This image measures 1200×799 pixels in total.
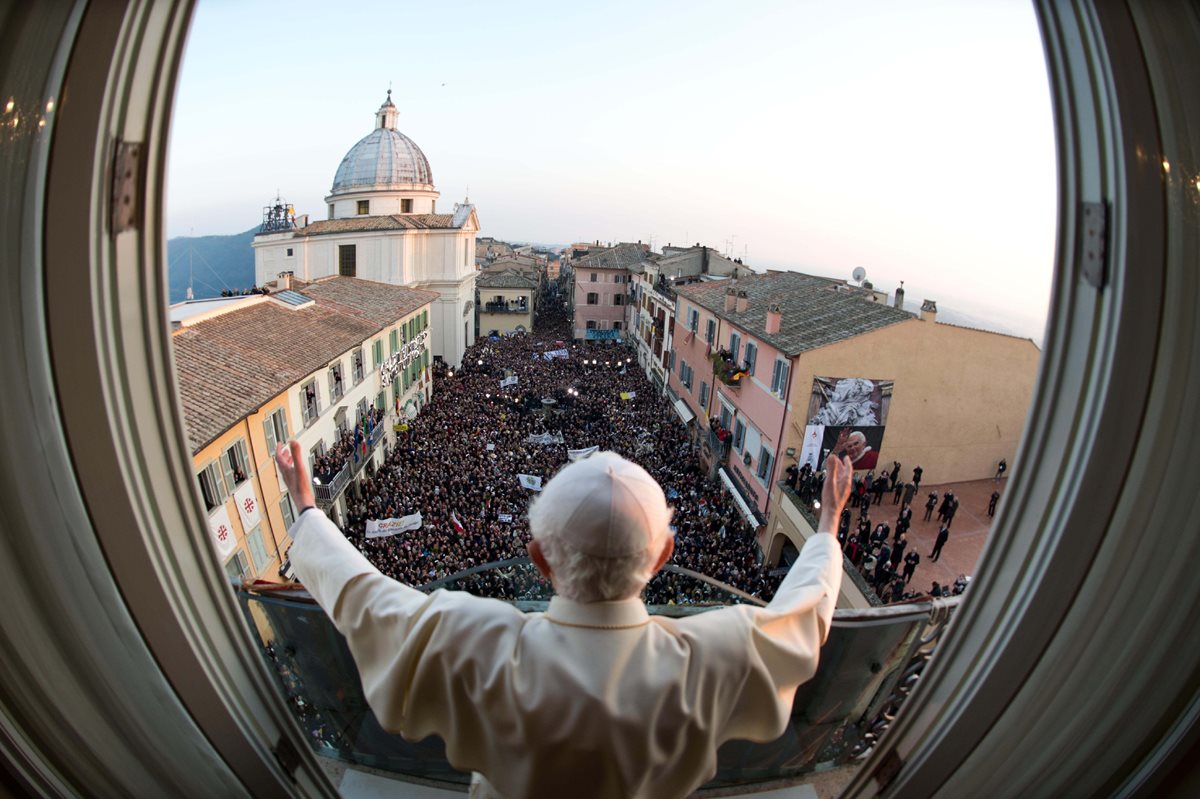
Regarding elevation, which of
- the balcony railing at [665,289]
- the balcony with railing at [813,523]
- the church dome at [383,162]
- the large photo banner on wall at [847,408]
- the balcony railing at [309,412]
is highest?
the church dome at [383,162]

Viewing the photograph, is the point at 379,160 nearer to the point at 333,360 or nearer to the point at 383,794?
the point at 333,360

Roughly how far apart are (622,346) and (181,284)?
88.9 m

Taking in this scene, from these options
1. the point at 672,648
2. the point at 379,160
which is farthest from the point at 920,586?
the point at 379,160

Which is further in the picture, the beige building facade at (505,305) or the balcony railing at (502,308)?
the balcony railing at (502,308)

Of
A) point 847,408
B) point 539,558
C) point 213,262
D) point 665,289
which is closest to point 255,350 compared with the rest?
point 847,408

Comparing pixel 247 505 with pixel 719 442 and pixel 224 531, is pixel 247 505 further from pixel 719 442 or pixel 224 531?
pixel 719 442

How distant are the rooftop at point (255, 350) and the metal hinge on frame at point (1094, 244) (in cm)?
914

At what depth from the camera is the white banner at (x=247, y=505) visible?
10.3m

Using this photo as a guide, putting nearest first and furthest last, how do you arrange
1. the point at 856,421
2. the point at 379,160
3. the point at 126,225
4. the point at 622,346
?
the point at 126,225, the point at 856,421, the point at 379,160, the point at 622,346

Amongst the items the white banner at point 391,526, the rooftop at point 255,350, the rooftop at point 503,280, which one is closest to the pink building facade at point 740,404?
the white banner at point 391,526

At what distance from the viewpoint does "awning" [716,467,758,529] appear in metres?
14.6

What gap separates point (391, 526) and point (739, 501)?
856 cm

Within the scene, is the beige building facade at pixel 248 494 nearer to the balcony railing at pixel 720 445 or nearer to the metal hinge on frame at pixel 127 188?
the metal hinge on frame at pixel 127 188

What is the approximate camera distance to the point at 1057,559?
144 cm
